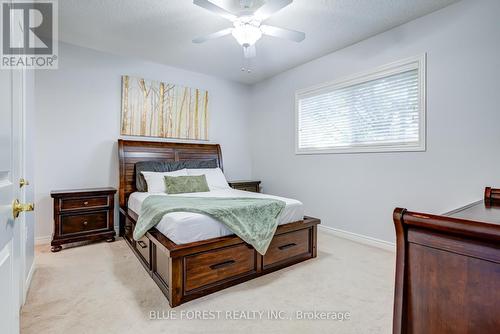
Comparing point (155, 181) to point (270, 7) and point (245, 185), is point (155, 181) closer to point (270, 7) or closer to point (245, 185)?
point (245, 185)

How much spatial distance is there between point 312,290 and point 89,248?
2.67 metres

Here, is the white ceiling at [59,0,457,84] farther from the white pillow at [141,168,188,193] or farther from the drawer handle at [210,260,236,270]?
the drawer handle at [210,260,236,270]

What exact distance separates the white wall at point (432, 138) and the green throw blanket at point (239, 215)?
1430 mm

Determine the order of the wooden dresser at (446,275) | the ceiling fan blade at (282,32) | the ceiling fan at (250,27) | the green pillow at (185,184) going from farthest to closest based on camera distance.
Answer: the green pillow at (185,184), the ceiling fan blade at (282,32), the ceiling fan at (250,27), the wooden dresser at (446,275)

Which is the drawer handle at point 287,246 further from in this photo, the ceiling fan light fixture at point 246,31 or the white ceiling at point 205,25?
the white ceiling at point 205,25

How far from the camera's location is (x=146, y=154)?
378cm

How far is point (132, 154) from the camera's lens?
12.0 feet

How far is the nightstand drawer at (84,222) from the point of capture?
299cm

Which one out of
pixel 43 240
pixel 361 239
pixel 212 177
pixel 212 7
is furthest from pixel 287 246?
Result: pixel 43 240

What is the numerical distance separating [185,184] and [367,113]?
2.57m

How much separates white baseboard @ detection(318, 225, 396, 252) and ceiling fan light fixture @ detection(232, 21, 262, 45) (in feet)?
8.91

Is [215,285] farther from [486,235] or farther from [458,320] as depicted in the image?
[486,235]

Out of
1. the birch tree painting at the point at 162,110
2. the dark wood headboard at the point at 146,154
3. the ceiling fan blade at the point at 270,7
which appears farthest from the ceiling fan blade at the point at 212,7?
the dark wood headboard at the point at 146,154

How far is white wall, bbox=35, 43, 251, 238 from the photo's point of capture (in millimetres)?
3197
